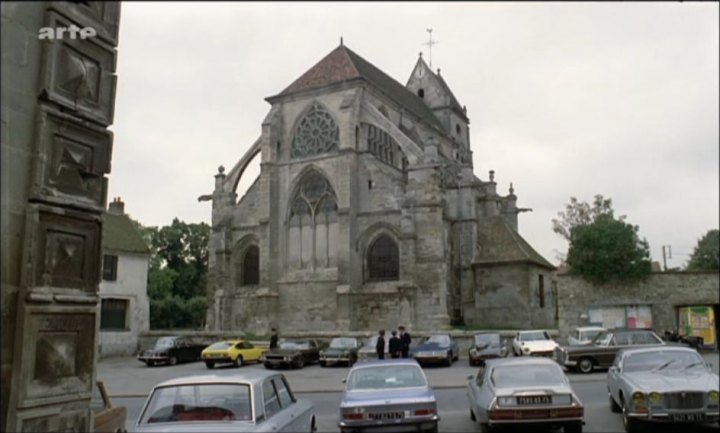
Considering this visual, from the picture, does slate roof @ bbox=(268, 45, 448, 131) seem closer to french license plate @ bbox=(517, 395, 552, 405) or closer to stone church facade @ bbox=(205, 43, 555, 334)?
stone church facade @ bbox=(205, 43, 555, 334)

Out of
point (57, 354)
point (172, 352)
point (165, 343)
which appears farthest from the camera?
point (165, 343)

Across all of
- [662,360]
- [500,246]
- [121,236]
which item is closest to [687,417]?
[662,360]

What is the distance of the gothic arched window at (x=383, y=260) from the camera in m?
37.9

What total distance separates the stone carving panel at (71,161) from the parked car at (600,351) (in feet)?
64.0

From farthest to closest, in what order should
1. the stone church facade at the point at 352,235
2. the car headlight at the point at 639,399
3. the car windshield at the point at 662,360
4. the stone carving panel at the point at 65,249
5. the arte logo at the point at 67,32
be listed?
the stone church facade at the point at 352,235 → the car windshield at the point at 662,360 → the car headlight at the point at 639,399 → the stone carving panel at the point at 65,249 → the arte logo at the point at 67,32

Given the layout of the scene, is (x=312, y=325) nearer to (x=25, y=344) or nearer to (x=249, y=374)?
(x=249, y=374)

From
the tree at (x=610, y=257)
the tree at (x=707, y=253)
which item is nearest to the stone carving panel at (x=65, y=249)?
the tree at (x=610, y=257)

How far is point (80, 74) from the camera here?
5.16m

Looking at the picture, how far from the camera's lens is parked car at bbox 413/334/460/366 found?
2631 centimetres

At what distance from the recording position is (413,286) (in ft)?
119

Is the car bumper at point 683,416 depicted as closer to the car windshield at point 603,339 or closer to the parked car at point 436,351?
the car windshield at point 603,339

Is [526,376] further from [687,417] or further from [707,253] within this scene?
[707,253]

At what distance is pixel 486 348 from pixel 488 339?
42.0 inches

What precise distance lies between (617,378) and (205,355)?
19.5m
